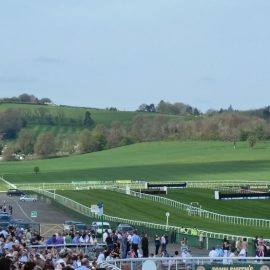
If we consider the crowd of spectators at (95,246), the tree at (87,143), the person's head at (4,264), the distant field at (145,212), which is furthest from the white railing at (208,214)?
the tree at (87,143)

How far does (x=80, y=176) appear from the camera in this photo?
111 m

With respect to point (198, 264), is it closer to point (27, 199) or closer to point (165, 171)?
point (27, 199)

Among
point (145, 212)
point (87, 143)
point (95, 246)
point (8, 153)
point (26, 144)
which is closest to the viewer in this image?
point (95, 246)

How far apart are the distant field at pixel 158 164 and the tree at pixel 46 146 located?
969 cm

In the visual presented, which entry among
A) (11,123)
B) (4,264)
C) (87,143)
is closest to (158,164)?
(87,143)

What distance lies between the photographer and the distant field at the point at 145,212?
1864 inches

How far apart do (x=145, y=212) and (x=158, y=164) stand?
67053 millimetres

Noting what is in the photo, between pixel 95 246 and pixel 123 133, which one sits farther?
pixel 123 133

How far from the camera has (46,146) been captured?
534ft

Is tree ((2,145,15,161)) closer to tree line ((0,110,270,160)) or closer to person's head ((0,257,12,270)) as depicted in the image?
tree line ((0,110,270,160))

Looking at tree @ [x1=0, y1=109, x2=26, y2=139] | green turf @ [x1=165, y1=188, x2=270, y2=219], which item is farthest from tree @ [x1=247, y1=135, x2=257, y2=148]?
green turf @ [x1=165, y1=188, x2=270, y2=219]

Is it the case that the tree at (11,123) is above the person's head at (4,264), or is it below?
above

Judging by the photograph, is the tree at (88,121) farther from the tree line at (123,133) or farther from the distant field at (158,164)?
the distant field at (158,164)

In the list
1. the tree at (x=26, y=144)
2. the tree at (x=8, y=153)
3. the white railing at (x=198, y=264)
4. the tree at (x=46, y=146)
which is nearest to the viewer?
the white railing at (x=198, y=264)
